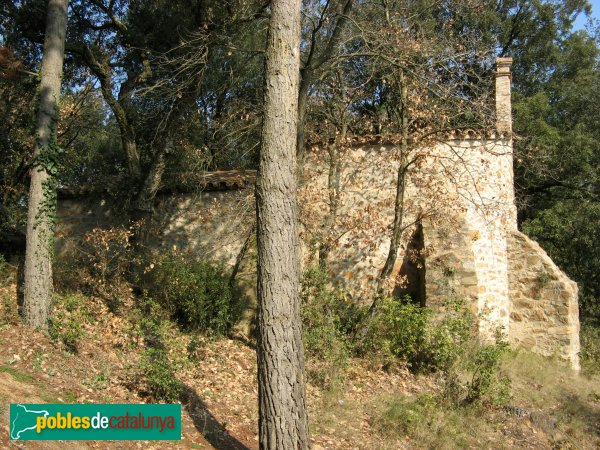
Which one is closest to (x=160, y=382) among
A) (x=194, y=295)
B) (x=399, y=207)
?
(x=194, y=295)

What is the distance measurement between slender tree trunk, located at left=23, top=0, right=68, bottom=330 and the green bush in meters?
2.00

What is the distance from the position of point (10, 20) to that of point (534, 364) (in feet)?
38.6

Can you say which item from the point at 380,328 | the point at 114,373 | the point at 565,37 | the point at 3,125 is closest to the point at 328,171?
the point at 380,328

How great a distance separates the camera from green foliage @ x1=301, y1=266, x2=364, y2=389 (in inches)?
316

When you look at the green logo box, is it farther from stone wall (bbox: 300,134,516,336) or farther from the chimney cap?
the chimney cap

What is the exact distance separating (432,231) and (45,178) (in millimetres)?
6671

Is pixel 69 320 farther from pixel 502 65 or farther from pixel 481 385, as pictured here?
pixel 502 65

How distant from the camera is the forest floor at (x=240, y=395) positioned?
20.2ft

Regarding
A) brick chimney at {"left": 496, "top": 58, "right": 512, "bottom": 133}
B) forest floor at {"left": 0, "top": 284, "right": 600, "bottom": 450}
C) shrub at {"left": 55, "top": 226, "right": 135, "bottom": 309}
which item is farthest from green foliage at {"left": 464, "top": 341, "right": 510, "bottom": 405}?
→ shrub at {"left": 55, "top": 226, "right": 135, "bottom": 309}

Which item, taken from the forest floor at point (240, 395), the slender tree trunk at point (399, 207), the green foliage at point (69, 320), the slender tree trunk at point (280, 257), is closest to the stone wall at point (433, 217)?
the slender tree trunk at point (399, 207)

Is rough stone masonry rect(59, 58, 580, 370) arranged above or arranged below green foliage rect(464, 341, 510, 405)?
above

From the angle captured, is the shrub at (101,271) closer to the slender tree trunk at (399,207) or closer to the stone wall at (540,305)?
the slender tree trunk at (399,207)

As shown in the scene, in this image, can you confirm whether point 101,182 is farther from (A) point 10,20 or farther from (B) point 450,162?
(B) point 450,162

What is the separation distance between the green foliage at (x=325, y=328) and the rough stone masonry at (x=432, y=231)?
0.87m
